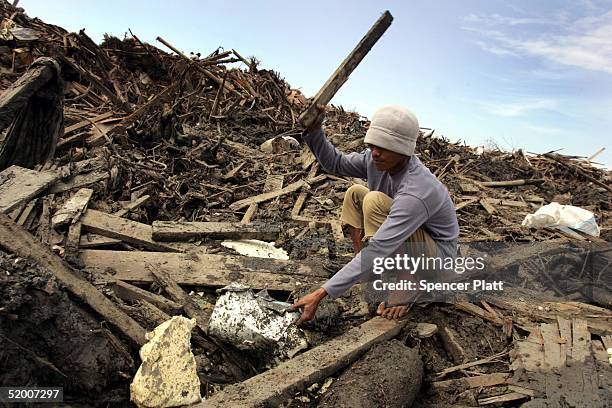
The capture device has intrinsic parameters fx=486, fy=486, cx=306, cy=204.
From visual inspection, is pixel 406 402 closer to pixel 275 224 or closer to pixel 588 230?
pixel 275 224

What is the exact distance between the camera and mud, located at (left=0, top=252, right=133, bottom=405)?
2.39 m

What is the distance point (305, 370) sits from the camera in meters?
2.87

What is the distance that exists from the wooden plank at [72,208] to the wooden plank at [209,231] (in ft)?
2.17

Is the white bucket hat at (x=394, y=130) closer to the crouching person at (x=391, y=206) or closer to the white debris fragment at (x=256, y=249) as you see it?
the crouching person at (x=391, y=206)

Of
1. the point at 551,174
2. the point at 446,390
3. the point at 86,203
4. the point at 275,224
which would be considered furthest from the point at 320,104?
the point at 551,174

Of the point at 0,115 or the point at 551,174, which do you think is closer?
the point at 0,115

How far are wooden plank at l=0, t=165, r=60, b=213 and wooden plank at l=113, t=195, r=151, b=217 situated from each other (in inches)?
25.8

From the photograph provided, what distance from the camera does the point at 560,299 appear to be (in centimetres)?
427

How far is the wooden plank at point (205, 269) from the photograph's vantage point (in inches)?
146

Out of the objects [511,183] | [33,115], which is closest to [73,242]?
[33,115]

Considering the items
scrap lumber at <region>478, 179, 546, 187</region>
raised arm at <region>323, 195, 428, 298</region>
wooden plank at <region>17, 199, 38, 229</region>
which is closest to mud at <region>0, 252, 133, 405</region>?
raised arm at <region>323, 195, 428, 298</region>

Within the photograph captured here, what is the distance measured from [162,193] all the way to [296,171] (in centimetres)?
251

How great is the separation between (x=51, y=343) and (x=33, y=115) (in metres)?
2.89

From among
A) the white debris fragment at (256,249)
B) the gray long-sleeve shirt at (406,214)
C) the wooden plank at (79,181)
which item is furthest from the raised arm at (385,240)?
the wooden plank at (79,181)
